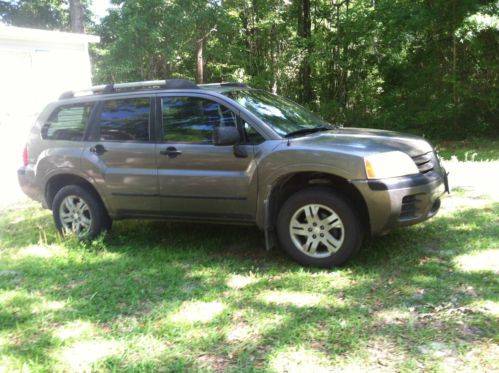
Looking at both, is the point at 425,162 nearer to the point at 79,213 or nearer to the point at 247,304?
the point at 247,304

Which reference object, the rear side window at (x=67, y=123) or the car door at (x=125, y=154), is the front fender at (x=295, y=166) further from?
the rear side window at (x=67, y=123)

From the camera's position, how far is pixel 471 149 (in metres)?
11.5

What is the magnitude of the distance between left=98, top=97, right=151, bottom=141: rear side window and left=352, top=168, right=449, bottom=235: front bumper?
234cm

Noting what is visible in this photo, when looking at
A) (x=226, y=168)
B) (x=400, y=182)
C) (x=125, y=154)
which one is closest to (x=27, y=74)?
(x=125, y=154)

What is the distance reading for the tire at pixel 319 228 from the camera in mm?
4273

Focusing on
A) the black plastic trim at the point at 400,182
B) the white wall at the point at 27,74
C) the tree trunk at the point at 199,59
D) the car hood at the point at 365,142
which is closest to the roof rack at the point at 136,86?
the car hood at the point at 365,142

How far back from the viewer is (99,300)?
407cm

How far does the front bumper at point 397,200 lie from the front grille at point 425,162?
0.13 metres

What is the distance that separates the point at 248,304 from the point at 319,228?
1005 mm

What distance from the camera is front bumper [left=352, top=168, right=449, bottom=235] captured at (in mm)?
4074

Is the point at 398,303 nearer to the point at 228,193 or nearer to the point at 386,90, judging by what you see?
the point at 228,193

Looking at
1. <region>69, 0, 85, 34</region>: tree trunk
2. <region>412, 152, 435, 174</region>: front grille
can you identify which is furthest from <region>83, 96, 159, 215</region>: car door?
<region>69, 0, 85, 34</region>: tree trunk

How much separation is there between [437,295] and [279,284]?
1.27m

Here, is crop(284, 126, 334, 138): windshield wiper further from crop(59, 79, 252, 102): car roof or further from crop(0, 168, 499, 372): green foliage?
crop(0, 168, 499, 372): green foliage
